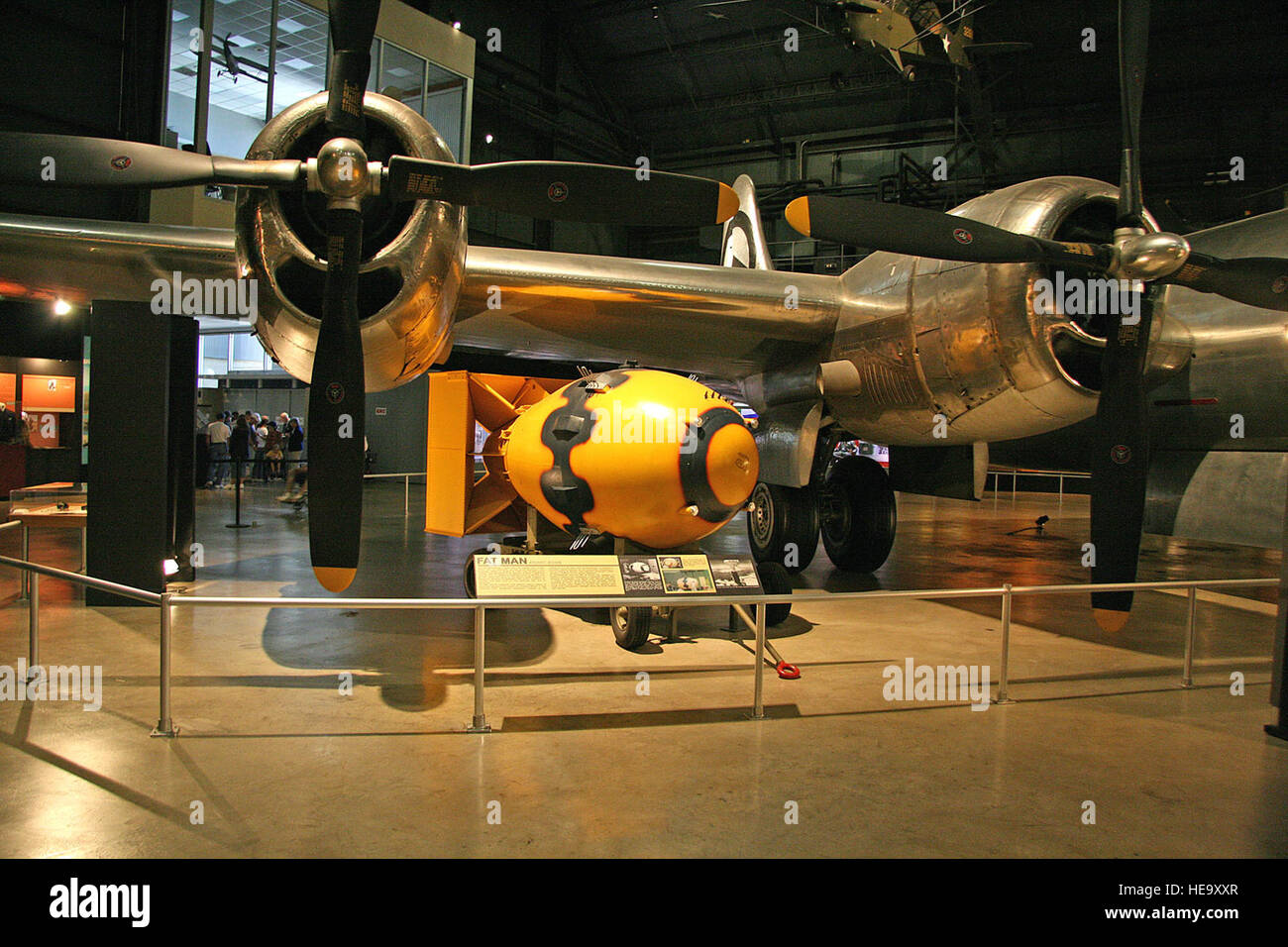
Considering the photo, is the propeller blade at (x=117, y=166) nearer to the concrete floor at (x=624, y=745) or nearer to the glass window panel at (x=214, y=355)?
the concrete floor at (x=624, y=745)

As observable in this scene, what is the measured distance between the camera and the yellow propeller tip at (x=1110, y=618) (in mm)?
5129

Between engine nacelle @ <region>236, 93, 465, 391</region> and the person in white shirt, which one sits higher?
engine nacelle @ <region>236, 93, 465, 391</region>

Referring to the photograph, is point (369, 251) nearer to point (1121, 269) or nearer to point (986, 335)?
point (986, 335)

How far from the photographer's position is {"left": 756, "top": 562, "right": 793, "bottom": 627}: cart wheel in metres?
6.21

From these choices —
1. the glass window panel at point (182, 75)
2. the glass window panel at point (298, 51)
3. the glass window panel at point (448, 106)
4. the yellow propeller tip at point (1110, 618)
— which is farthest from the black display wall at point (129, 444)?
the glass window panel at point (448, 106)

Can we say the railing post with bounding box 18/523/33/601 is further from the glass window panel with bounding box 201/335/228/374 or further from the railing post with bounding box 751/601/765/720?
the glass window panel with bounding box 201/335/228/374

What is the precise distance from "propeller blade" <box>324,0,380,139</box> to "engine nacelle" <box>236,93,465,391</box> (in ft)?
0.85

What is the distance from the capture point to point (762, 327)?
736 cm

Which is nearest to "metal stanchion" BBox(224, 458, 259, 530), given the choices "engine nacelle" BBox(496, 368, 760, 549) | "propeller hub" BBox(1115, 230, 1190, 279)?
"engine nacelle" BBox(496, 368, 760, 549)

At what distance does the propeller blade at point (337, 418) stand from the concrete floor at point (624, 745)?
38.3 inches

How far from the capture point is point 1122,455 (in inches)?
217
